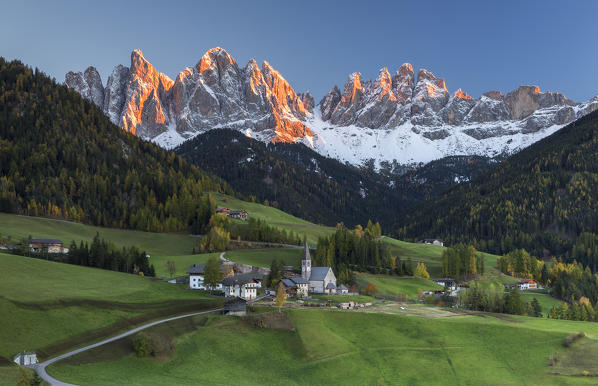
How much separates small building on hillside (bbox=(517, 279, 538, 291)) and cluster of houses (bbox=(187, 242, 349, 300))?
72.2 m

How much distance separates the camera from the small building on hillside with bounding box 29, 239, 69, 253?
446 feet

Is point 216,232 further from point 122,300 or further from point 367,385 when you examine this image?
point 367,385

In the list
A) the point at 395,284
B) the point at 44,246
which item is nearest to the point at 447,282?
the point at 395,284

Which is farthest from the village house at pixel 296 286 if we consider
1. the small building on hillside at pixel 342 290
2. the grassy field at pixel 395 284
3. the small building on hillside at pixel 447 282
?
the small building on hillside at pixel 447 282

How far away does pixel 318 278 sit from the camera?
427 ft

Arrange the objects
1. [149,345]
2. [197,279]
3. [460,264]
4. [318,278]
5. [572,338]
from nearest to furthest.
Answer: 1. [149,345]
2. [572,338]
3. [197,279]
4. [318,278]
5. [460,264]

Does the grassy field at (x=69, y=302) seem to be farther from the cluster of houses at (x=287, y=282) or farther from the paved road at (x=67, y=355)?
the cluster of houses at (x=287, y=282)

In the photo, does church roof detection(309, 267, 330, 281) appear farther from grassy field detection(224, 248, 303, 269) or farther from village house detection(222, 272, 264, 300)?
village house detection(222, 272, 264, 300)

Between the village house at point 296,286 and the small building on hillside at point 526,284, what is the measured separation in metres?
85.2

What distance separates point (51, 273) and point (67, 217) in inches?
3556

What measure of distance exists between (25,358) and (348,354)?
4532 cm

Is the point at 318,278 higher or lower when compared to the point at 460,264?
lower

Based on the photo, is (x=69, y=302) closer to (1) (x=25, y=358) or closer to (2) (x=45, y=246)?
(1) (x=25, y=358)

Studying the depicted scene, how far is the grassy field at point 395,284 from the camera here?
139337 mm
